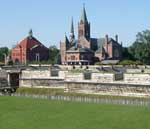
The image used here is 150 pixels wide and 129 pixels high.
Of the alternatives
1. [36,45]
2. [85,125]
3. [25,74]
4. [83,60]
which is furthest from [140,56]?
[85,125]

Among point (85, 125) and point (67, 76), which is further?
point (67, 76)

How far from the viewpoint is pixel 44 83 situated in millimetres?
44156

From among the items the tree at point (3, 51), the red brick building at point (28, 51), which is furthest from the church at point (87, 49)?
the tree at point (3, 51)

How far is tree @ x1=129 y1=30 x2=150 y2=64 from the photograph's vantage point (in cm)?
9119

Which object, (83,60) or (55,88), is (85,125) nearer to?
(55,88)

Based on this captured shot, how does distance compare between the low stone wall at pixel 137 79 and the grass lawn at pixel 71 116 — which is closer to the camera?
the grass lawn at pixel 71 116

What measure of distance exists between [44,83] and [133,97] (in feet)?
40.8

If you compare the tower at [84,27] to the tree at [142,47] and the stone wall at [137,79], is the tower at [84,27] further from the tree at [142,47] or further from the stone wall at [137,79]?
the stone wall at [137,79]

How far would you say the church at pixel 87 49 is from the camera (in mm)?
108375

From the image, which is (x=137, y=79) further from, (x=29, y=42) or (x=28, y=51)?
(x=29, y=42)

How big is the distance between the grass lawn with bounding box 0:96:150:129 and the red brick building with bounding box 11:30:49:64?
273 feet

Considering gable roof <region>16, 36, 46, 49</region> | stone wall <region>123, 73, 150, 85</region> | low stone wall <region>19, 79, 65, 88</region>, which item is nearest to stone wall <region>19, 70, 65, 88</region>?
low stone wall <region>19, 79, 65, 88</region>

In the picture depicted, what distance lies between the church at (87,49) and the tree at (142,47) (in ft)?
41.4

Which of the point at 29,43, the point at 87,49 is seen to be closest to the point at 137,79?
the point at 87,49
